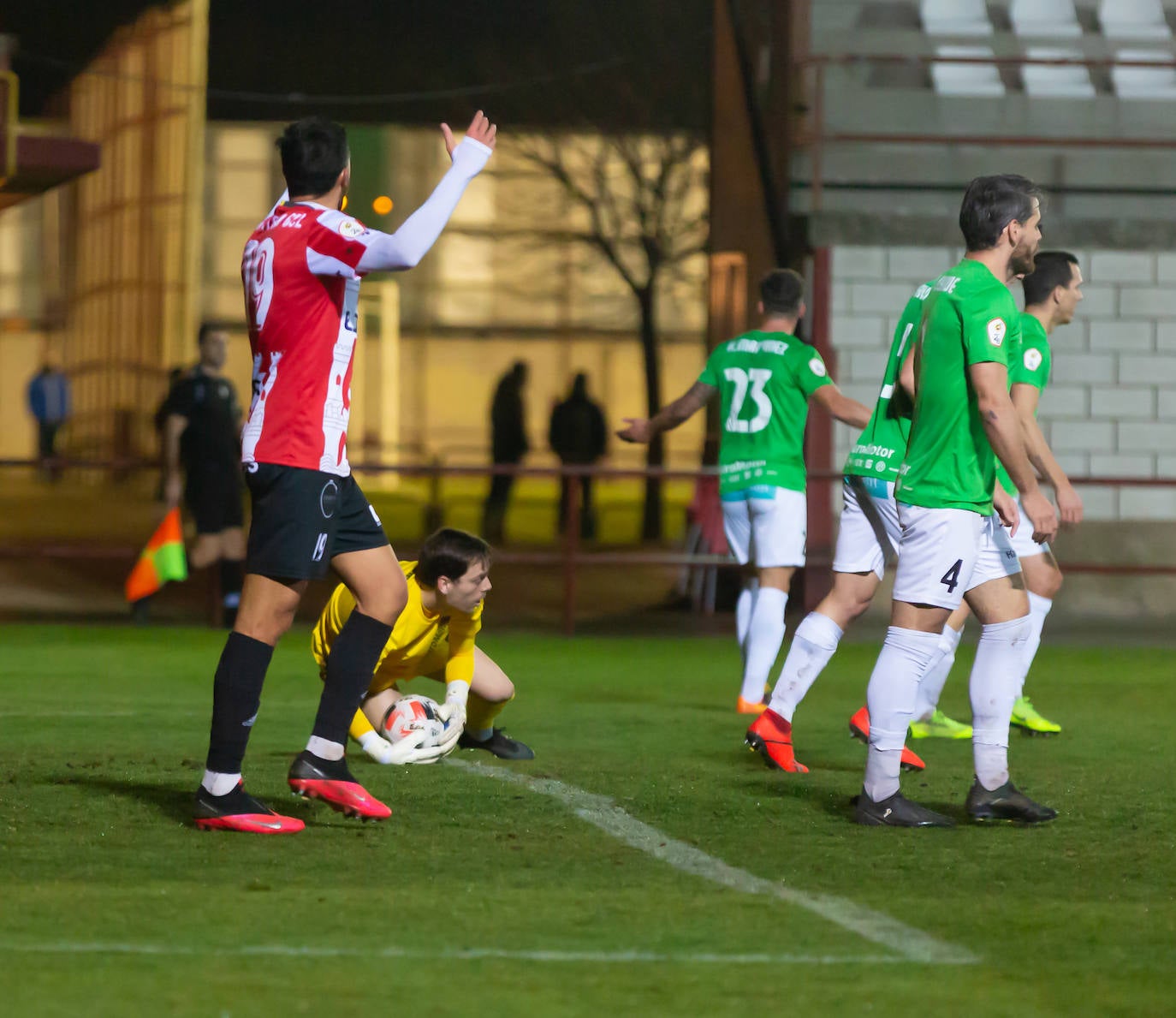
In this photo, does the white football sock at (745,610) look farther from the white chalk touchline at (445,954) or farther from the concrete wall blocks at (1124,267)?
the concrete wall blocks at (1124,267)

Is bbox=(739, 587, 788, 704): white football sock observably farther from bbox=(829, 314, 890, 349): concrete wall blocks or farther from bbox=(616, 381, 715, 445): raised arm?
bbox=(829, 314, 890, 349): concrete wall blocks

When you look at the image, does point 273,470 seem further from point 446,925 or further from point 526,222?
point 526,222

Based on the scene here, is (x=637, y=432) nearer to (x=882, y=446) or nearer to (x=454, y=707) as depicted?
(x=882, y=446)

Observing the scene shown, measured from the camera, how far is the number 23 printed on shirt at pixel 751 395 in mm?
8148

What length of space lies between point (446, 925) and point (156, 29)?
1288 inches

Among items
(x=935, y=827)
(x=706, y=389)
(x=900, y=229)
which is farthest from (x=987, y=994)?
(x=900, y=229)

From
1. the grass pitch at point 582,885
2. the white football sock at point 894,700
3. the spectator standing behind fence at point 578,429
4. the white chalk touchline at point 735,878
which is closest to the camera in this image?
the grass pitch at point 582,885

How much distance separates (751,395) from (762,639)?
107 cm

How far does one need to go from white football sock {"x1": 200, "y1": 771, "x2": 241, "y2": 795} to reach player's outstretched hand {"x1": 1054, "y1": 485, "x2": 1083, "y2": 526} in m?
2.44

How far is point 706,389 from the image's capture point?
8.19 metres

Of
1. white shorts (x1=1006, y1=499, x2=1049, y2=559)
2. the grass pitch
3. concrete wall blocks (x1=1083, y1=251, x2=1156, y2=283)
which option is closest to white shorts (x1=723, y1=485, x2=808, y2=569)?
the grass pitch

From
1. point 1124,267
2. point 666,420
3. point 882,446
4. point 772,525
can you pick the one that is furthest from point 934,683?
point 1124,267

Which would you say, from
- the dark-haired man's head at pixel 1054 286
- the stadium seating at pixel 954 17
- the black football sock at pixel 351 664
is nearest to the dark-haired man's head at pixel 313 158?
the black football sock at pixel 351 664

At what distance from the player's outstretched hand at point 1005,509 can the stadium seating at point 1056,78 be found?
9.42 metres
